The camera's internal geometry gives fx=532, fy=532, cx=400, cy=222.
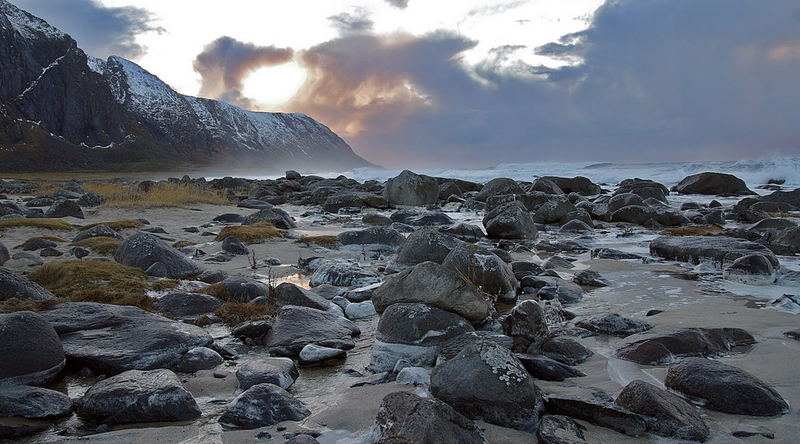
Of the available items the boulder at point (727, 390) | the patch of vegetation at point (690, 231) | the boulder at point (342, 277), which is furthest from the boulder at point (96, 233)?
the patch of vegetation at point (690, 231)

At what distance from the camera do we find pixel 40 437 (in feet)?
9.05

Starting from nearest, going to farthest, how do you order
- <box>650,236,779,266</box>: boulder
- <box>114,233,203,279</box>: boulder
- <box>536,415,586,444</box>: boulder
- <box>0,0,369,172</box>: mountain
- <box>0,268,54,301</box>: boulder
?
1. <box>536,415,586,444</box>: boulder
2. <box>0,268,54,301</box>: boulder
3. <box>114,233,203,279</box>: boulder
4. <box>650,236,779,266</box>: boulder
5. <box>0,0,369,172</box>: mountain

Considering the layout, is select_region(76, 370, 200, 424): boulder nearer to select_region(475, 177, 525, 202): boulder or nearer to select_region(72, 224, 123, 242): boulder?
select_region(72, 224, 123, 242): boulder

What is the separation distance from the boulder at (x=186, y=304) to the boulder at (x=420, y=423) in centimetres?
307

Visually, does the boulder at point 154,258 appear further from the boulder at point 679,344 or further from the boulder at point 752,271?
the boulder at point 752,271

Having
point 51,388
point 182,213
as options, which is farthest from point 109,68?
point 51,388

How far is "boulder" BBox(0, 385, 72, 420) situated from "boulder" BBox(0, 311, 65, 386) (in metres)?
0.15

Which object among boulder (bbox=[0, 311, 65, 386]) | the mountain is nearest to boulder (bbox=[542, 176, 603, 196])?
boulder (bbox=[0, 311, 65, 386])

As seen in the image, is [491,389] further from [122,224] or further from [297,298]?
[122,224]

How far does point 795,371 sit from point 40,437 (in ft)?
15.1

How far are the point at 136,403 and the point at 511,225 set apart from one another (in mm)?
9157

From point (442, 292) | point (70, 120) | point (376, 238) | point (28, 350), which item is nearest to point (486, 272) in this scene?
point (442, 292)

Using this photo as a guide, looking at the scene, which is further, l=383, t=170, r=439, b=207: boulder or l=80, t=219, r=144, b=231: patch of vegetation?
l=383, t=170, r=439, b=207: boulder

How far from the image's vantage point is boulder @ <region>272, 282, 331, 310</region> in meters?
5.19
